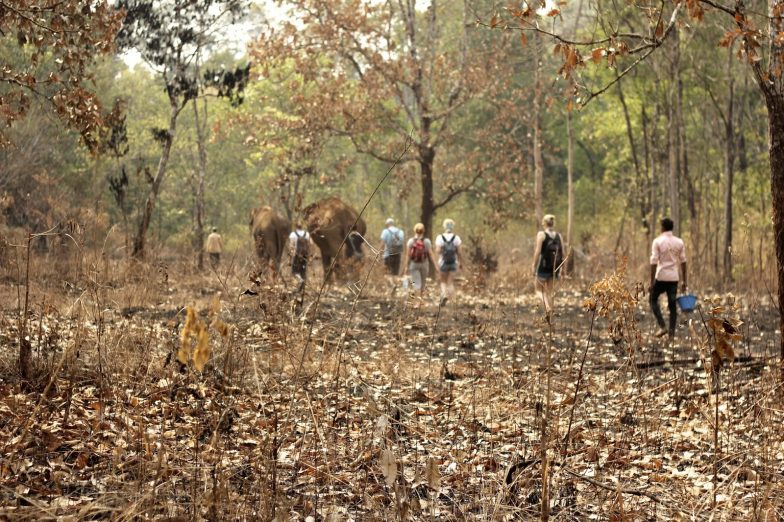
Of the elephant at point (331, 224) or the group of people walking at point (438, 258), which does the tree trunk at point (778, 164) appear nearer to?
the group of people walking at point (438, 258)

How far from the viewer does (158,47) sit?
895 inches

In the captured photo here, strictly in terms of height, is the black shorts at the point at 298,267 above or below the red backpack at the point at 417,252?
below

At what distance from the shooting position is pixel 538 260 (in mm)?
13945

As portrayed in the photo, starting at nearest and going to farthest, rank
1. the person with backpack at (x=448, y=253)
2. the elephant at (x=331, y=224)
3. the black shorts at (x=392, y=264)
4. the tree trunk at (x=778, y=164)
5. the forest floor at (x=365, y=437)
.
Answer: the forest floor at (x=365, y=437) < the tree trunk at (x=778, y=164) < the person with backpack at (x=448, y=253) < the elephant at (x=331, y=224) < the black shorts at (x=392, y=264)

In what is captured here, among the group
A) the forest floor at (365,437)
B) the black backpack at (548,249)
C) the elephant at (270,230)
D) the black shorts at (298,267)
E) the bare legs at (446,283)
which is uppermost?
the elephant at (270,230)

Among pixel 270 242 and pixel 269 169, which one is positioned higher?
pixel 269 169

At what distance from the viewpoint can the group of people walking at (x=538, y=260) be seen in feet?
40.2

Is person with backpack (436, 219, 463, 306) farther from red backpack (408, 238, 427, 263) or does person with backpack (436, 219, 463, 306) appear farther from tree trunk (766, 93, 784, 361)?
tree trunk (766, 93, 784, 361)

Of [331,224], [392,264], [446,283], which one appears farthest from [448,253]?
Result: [392,264]

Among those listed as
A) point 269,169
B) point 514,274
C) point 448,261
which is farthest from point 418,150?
point 269,169

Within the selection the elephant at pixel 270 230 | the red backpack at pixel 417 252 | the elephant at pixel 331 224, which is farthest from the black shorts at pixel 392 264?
the red backpack at pixel 417 252

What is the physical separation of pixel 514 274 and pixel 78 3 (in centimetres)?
1492

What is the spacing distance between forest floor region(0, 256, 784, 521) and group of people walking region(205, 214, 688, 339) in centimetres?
239

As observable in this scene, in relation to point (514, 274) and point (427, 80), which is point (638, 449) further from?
point (427, 80)
